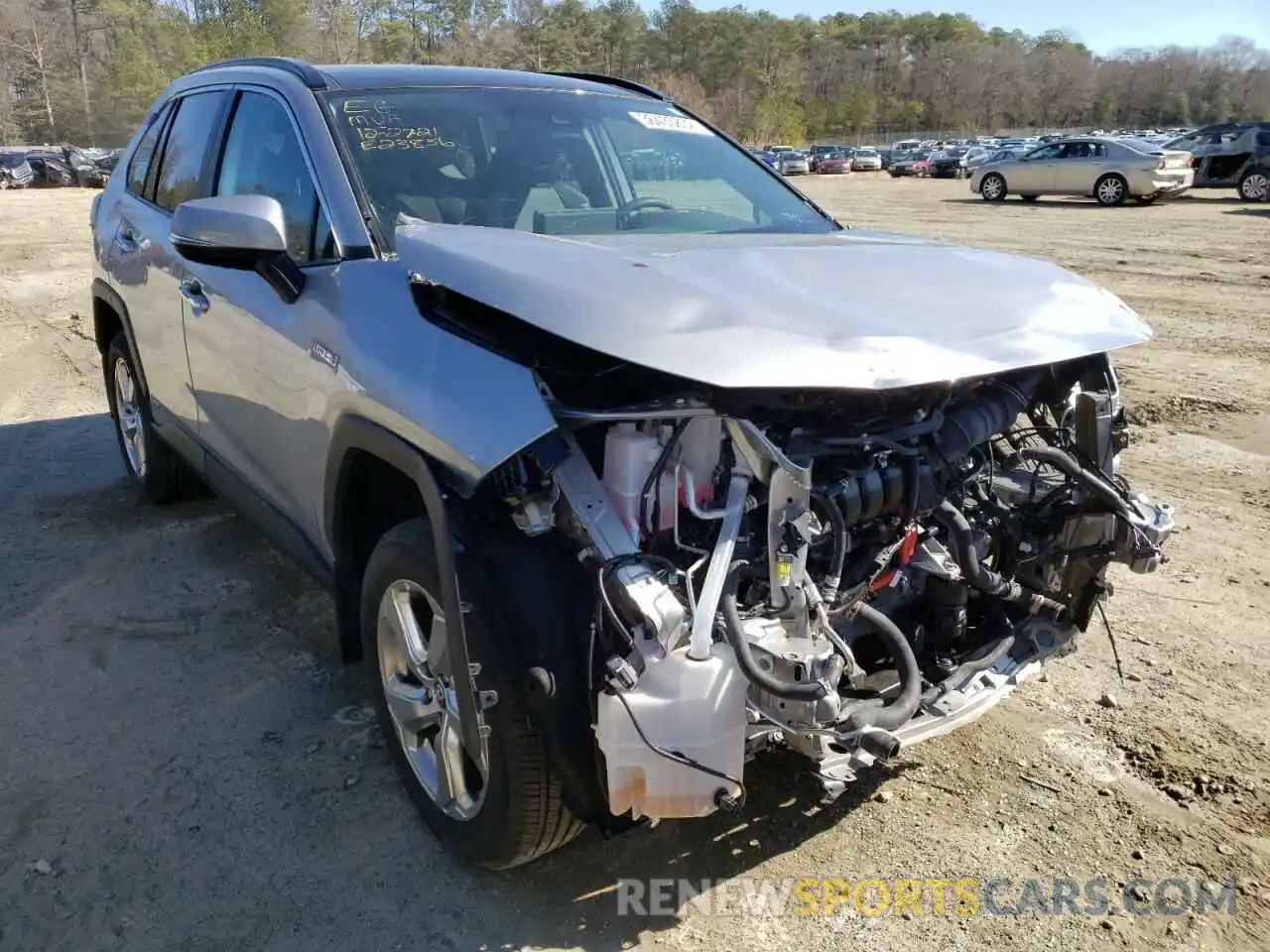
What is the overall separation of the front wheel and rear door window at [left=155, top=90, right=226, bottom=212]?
1012 inches

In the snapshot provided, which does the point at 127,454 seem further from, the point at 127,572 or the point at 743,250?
the point at 743,250

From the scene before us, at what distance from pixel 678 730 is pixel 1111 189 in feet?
85.1

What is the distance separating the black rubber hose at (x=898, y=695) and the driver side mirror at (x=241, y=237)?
1.79m

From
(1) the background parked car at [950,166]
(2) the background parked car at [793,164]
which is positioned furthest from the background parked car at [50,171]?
(1) the background parked car at [950,166]

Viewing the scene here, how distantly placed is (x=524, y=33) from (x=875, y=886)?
112 meters

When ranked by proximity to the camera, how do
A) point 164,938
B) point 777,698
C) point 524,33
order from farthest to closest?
1. point 524,33
2. point 164,938
3. point 777,698

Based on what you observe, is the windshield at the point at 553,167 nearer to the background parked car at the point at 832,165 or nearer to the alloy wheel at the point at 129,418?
the alloy wheel at the point at 129,418

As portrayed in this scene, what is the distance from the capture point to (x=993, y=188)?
2692cm

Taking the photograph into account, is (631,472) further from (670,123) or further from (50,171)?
(50,171)

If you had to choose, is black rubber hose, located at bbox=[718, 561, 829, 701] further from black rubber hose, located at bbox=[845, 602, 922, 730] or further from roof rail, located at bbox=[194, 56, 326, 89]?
roof rail, located at bbox=[194, 56, 326, 89]

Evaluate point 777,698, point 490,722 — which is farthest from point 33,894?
point 777,698

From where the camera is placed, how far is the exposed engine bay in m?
2.04

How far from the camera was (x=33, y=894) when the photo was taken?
2584 mm

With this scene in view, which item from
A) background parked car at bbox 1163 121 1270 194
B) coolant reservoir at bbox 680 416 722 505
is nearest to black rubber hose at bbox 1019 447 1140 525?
coolant reservoir at bbox 680 416 722 505
